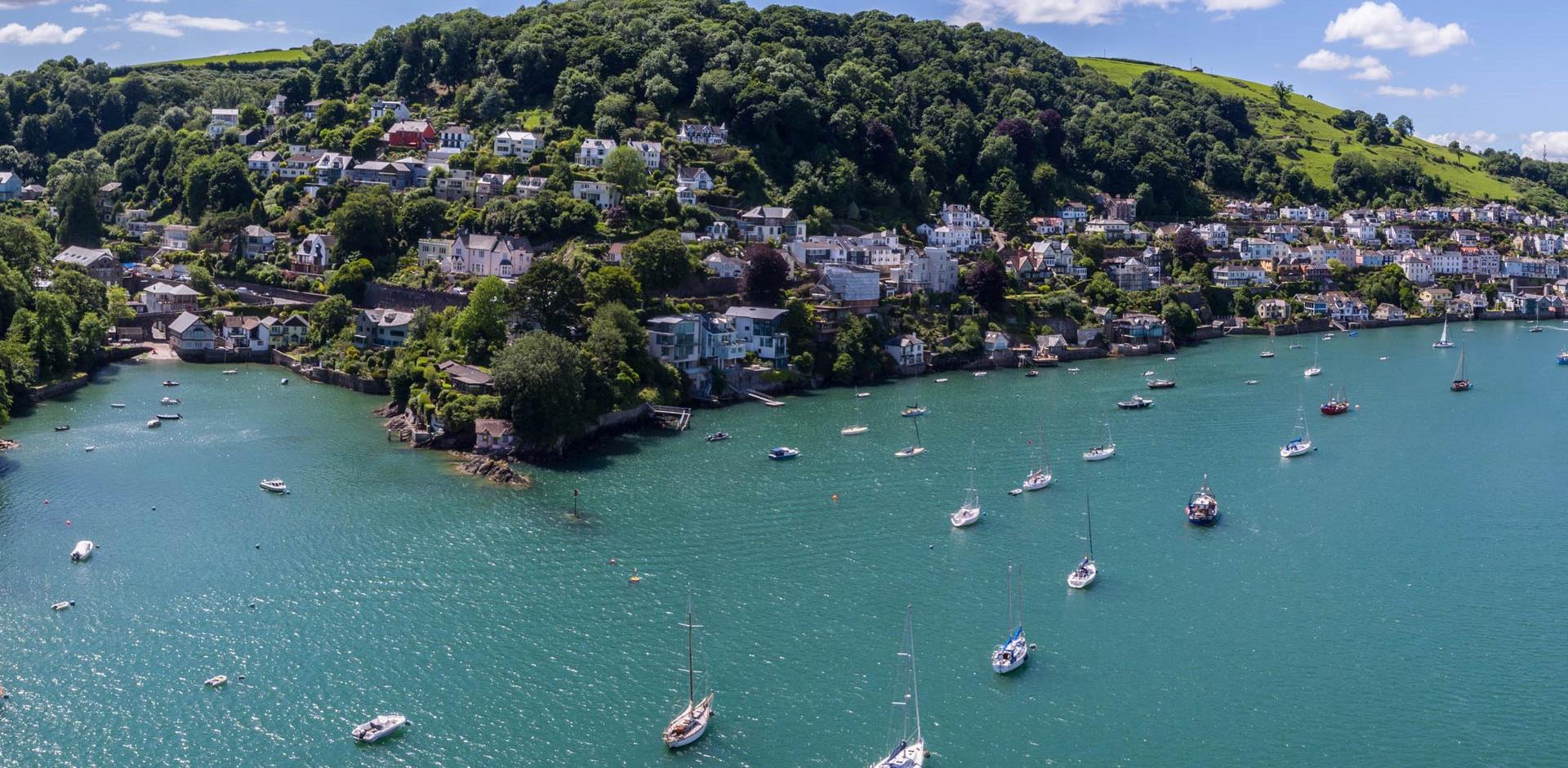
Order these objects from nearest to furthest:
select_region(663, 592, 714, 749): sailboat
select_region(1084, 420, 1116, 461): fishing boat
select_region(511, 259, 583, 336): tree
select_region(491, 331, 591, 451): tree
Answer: select_region(663, 592, 714, 749): sailboat
select_region(491, 331, 591, 451): tree
select_region(1084, 420, 1116, 461): fishing boat
select_region(511, 259, 583, 336): tree

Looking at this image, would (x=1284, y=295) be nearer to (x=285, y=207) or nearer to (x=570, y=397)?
(x=570, y=397)

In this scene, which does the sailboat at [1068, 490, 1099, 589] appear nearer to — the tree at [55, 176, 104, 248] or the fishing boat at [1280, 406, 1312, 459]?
the fishing boat at [1280, 406, 1312, 459]

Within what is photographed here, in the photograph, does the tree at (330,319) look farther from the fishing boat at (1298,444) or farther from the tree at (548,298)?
the fishing boat at (1298,444)

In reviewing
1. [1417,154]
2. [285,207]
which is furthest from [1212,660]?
[1417,154]

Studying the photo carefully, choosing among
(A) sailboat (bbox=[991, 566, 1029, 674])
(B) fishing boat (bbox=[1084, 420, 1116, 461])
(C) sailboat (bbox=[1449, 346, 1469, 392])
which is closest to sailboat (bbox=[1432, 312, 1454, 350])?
(C) sailboat (bbox=[1449, 346, 1469, 392])

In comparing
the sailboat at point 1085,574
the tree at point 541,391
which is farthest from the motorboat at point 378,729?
the tree at point 541,391

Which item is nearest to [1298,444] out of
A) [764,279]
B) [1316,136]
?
[764,279]
